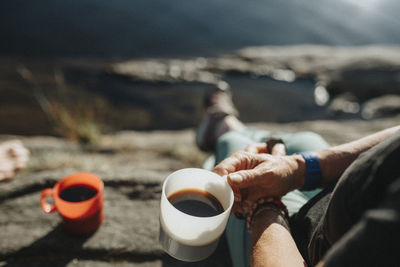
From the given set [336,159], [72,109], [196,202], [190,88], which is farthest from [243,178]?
[190,88]

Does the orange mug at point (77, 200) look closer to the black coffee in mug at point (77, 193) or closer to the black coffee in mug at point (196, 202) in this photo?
the black coffee in mug at point (77, 193)

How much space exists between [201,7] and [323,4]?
642 centimetres

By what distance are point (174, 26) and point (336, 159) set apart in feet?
28.4

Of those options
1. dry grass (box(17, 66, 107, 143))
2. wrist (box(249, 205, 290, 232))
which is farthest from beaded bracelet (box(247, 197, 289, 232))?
dry grass (box(17, 66, 107, 143))

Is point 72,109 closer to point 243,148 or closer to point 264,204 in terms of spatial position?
point 243,148

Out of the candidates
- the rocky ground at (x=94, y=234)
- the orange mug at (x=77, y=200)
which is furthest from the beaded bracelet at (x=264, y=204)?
the orange mug at (x=77, y=200)

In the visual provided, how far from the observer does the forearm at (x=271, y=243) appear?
1.10 m

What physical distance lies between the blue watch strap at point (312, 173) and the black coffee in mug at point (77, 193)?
124 cm

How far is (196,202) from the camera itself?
124cm

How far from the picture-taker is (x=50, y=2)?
31.2 ft

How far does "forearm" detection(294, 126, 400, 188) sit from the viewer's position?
60.5 inches

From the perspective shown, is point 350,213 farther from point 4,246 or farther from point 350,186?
point 4,246

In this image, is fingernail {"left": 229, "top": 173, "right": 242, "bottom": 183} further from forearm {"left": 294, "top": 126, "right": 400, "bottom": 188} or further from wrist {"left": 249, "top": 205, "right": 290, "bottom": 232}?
forearm {"left": 294, "top": 126, "right": 400, "bottom": 188}

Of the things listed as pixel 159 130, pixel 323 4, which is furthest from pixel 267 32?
pixel 159 130
